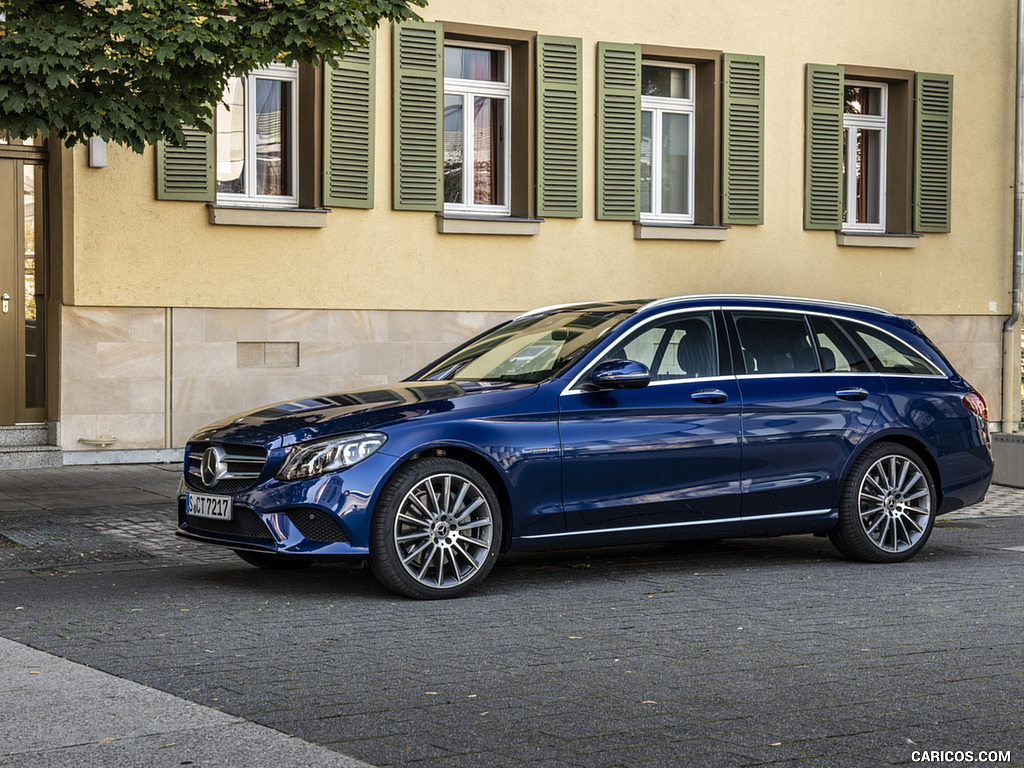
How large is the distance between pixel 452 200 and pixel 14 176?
4701mm

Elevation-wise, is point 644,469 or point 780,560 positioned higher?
point 644,469

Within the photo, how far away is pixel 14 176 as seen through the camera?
45.9 ft

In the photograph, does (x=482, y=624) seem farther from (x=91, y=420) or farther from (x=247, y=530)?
(x=91, y=420)

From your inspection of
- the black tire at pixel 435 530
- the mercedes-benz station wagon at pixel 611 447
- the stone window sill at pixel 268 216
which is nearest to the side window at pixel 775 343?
the mercedes-benz station wagon at pixel 611 447

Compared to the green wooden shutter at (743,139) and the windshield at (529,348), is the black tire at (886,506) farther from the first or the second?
the green wooden shutter at (743,139)

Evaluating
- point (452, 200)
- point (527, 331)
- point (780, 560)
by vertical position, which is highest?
point (452, 200)

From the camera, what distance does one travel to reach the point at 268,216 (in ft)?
47.8

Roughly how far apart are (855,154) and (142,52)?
38.8ft

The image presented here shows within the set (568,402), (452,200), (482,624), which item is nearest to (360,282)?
(452,200)

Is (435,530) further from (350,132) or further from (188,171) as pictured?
(350,132)

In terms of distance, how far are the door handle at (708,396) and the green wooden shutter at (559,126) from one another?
8.12 metres

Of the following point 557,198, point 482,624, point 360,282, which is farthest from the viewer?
point 557,198

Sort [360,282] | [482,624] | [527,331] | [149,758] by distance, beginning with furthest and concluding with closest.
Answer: [360,282] → [527,331] → [482,624] → [149,758]

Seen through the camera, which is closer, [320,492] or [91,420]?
[320,492]
